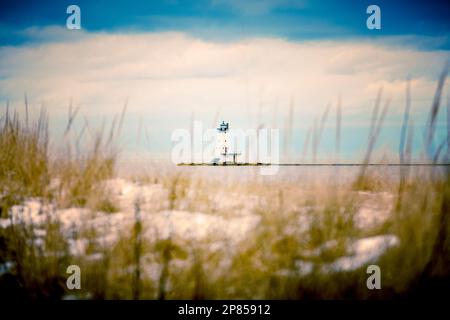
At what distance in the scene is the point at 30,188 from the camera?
2080mm

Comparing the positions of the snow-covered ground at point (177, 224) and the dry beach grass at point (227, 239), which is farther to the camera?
the snow-covered ground at point (177, 224)

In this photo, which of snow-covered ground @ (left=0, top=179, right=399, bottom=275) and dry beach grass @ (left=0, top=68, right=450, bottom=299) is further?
snow-covered ground @ (left=0, top=179, right=399, bottom=275)

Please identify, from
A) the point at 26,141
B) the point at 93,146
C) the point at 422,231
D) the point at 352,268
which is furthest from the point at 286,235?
the point at 26,141

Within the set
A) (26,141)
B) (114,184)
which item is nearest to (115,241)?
(114,184)

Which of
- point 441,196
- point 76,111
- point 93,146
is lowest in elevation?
point 441,196

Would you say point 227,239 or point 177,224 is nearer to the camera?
point 227,239

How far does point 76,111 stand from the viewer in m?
2.16

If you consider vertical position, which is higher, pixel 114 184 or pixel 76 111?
pixel 76 111
